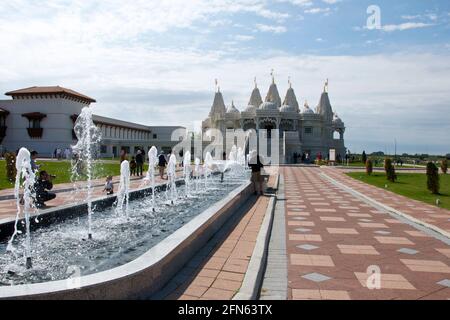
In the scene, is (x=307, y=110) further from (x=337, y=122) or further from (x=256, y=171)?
(x=256, y=171)

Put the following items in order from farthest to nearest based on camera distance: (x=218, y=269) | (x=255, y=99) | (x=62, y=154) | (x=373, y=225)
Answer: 1. (x=255, y=99)
2. (x=62, y=154)
3. (x=373, y=225)
4. (x=218, y=269)

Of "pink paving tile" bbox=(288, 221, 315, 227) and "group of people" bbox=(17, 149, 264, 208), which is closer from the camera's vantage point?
"pink paving tile" bbox=(288, 221, 315, 227)

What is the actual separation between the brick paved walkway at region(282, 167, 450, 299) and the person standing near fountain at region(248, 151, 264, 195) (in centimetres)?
381

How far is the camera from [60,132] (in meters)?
49.6

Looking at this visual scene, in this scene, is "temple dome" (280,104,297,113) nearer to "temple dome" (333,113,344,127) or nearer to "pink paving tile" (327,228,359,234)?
"temple dome" (333,113,344,127)

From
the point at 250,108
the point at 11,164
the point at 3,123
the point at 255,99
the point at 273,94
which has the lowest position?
the point at 11,164

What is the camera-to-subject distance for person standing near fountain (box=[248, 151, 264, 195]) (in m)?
13.8

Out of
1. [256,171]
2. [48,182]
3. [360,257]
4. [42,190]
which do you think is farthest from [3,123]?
[360,257]

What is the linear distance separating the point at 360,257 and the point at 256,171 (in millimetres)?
7961

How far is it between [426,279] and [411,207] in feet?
24.2

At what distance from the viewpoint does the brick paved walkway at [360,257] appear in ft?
15.0

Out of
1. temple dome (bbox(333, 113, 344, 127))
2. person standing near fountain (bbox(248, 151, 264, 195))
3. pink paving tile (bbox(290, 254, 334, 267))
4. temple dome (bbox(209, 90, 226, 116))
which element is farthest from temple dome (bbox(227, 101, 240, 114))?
pink paving tile (bbox(290, 254, 334, 267))

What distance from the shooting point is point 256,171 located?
13859 millimetres

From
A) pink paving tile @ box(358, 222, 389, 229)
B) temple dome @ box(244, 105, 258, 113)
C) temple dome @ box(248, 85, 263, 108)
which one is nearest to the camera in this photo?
pink paving tile @ box(358, 222, 389, 229)
